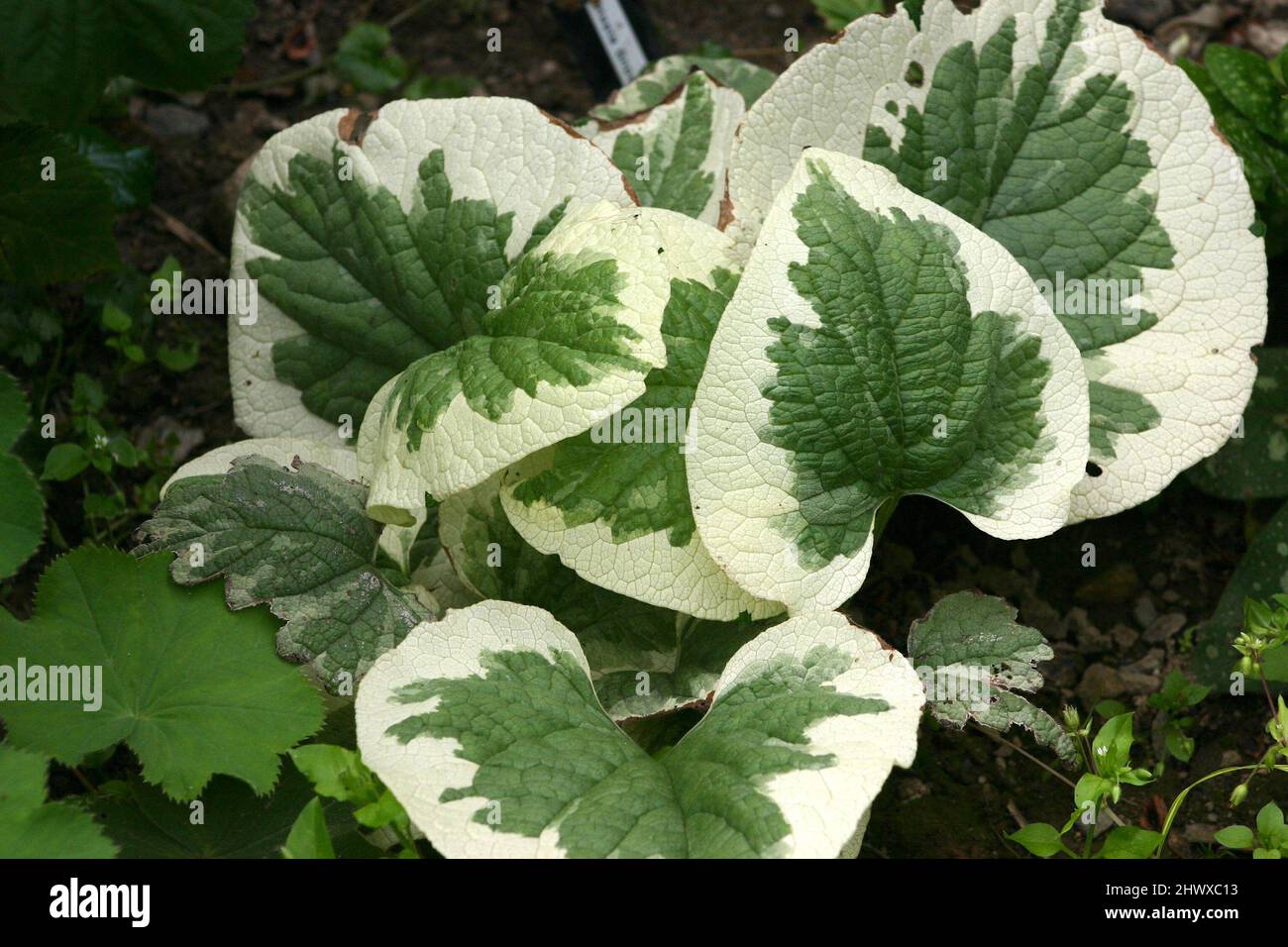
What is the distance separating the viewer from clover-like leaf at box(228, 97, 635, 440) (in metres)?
1.53

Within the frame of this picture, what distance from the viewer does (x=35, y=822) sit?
3.82 ft

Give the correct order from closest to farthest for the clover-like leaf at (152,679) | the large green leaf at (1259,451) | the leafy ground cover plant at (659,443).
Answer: the leafy ground cover plant at (659,443)
the clover-like leaf at (152,679)
the large green leaf at (1259,451)

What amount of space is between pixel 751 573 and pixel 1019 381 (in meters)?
0.40

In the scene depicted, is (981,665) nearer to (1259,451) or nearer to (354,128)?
(1259,451)

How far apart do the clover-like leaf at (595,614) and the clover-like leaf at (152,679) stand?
0.26 m

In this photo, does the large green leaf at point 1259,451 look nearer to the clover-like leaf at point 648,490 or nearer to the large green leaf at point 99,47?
the clover-like leaf at point 648,490

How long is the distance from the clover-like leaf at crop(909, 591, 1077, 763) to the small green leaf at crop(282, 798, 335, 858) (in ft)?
2.24

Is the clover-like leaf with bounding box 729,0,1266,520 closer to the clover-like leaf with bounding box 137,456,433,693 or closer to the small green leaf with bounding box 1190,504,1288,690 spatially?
the small green leaf with bounding box 1190,504,1288,690

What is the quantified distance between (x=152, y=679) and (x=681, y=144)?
1.02 meters

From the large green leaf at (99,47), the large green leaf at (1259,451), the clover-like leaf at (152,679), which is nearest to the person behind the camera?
the clover-like leaf at (152,679)

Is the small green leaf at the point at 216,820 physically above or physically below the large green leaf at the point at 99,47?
below

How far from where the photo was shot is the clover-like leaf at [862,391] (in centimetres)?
131

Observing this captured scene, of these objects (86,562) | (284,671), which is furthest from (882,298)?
(86,562)

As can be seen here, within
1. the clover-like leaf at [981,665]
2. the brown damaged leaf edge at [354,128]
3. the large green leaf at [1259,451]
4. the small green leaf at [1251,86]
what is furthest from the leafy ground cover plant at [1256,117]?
the brown damaged leaf edge at [354,128]
